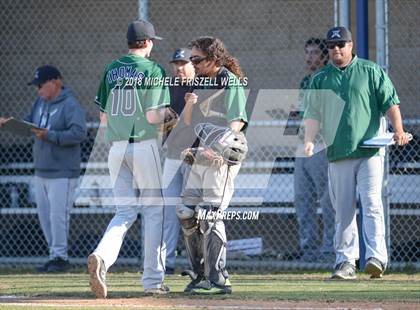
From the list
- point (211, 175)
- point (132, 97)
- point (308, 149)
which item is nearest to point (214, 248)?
point (211, 175)

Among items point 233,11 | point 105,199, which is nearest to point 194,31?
point 233,11

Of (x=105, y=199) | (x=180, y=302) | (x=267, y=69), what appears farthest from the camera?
(x=267, y=69)

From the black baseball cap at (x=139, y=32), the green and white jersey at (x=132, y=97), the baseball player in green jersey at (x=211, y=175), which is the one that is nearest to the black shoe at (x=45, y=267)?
the baseball player in green jersey at (x=211, y=175)

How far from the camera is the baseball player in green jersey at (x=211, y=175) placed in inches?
308

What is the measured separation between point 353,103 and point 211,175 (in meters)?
2.31

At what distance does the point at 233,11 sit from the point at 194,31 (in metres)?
0.59

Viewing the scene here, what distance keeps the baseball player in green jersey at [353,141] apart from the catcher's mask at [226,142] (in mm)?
1760

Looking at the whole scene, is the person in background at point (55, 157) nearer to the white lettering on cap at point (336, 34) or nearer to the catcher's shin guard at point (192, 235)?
the white lettering on cap at point (336, 34)

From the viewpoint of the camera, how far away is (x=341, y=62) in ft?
31.9

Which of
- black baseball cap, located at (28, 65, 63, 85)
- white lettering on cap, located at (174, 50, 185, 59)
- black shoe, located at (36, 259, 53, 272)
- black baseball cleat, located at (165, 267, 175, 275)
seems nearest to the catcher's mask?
white lettering on cap, located at (174, 50, 185, 59)

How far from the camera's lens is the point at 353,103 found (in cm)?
962

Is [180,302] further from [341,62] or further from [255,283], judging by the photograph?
[341,62]

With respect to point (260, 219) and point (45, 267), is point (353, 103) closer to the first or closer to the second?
point (260, 219)

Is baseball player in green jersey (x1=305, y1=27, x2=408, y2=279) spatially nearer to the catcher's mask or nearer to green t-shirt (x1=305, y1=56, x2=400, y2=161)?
green t-shirt (x1=305, y1=56, x2=400, y2=161)
